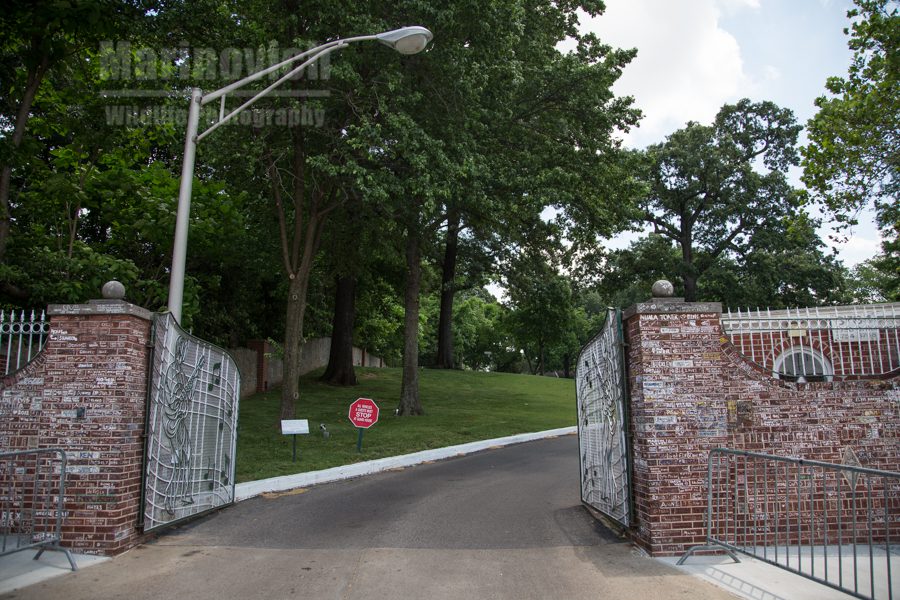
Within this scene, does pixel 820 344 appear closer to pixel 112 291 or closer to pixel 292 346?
pixel 112 291

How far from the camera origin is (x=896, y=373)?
7016 mm

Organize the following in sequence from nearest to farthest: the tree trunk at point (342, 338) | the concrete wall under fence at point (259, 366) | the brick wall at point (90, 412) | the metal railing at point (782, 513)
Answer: the metal railing at point (782, 513) → the brick wall at point (90, 412) → the concrete wall under fence at point (259, 366) → the tree trunk at point (342, 338)

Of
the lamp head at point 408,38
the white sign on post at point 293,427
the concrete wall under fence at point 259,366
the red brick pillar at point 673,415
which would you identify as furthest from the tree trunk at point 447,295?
the red brick pillar at point 673,415

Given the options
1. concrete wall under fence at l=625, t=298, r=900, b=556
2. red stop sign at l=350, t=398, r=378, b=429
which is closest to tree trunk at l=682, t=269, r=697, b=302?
red stop sign at l=350, t=398, r=378, b=429

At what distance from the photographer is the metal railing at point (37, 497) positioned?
6445 mm

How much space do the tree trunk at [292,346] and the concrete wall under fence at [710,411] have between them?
1086 centimetres

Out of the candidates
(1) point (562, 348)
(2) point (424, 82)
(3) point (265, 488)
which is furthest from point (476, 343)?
(3) point (265, 488)

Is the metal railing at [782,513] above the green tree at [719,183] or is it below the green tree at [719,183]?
below

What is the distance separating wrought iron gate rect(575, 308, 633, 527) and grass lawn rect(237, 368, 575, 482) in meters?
5.33

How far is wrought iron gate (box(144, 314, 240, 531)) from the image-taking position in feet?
24.3

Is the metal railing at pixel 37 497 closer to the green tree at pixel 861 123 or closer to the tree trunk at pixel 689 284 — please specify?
the green tree at pixel 861 123

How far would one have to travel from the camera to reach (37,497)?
266 inches

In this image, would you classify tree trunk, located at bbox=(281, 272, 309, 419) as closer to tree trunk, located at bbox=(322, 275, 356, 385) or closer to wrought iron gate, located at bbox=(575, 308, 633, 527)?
wrought iron gate, located at bbox=(575, 308, 633, 527)

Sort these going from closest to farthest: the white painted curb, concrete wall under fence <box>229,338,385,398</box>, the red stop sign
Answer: the white painted curb → the red stop sign → concrete wall under fence <box>229,338,385,398</box>
